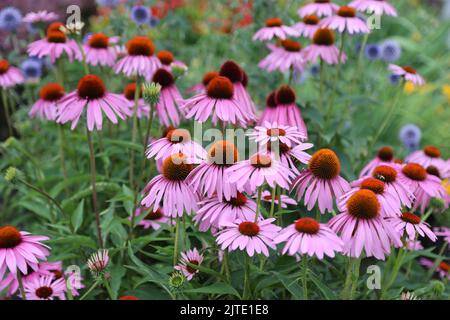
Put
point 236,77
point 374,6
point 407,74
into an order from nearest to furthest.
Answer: point 236,77 → point 407,74 → point 374,6

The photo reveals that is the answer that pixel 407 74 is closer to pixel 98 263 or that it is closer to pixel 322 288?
pixel 322 288

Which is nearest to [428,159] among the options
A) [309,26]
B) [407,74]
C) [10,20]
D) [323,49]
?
[407,74]

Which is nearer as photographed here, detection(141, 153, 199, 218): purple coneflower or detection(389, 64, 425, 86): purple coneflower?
detection(141, 153, 199, 218): purple coneflower

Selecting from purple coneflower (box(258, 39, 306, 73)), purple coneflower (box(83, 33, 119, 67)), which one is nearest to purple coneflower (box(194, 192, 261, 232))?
purple coneflower (box(258, 39, 306, 73))

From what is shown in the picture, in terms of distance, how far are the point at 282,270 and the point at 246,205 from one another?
23cm

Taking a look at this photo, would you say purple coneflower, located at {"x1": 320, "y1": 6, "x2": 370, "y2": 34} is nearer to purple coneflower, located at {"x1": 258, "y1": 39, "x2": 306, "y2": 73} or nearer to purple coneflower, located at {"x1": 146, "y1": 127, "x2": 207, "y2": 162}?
purple coneflower, located at {"x1": 258, "y1": 39, "x2": 306, "y2": 73}

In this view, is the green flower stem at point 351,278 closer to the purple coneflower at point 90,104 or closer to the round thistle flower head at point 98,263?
the round thistle flower head at point 98,263

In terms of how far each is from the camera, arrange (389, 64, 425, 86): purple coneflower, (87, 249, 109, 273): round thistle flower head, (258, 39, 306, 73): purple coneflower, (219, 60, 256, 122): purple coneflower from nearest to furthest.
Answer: (87, 249, 109, 273): round thistle flower head < (219, 60, 256, 122): purple coneflower < (389, 64, 425, 86): purple coneflower < (258, 39, 306, 73): purple coneflower

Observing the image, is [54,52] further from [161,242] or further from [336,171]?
[336,171]

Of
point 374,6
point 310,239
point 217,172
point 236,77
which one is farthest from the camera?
point 374,6

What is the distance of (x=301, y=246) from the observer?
118cm

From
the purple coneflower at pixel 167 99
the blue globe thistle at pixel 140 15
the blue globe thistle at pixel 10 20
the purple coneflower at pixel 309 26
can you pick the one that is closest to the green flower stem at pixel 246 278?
the purple coneflower at pixel 167 99

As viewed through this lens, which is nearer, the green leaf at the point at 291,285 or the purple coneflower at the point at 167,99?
the green leaf at the point at 291,285

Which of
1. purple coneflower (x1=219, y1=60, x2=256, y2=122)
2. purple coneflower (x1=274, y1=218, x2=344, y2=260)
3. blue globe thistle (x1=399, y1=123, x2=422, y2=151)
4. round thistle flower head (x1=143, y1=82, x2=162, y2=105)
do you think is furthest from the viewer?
blue globe thistle (x1=399, y1=123, x2=422, y2=151)
